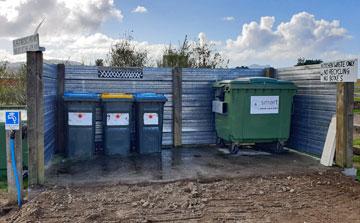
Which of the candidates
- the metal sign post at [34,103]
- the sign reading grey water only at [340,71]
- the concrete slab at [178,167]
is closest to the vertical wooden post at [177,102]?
the concrete slab at [178,167]

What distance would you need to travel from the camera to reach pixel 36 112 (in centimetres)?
544

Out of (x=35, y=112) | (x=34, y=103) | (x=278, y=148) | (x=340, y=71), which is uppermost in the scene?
(x=340, y=71)

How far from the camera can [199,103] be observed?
28.8 ft

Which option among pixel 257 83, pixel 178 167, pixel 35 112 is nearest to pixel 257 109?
pixel 257 83

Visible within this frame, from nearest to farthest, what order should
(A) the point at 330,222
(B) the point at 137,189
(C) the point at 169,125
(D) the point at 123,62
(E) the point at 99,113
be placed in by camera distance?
(A) the point at 330,222 → (B) the point at 137,189 → (E) the point at 99,113 → (C) the point at 169,125 → (D) the point at 123,62

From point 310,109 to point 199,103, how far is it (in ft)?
8.36

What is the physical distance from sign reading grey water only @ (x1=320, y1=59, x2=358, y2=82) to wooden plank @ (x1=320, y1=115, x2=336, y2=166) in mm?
759

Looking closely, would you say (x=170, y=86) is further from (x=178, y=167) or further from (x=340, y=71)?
(x=340, y=71)

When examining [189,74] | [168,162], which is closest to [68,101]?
[168,162]

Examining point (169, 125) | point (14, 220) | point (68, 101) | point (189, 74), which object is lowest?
point (14, 220)

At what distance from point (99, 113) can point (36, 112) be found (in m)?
2.49

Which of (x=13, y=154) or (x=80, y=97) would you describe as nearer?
(x=13, y=154)

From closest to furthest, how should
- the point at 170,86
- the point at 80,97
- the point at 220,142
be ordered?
the point at 80,97
the point at 170,86
the point at 220,142

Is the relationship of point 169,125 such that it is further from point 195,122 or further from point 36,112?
point 36,112
